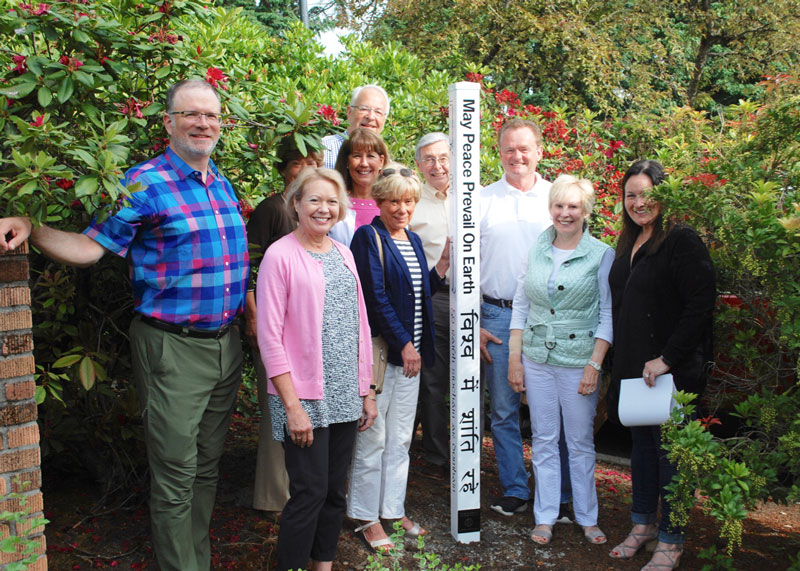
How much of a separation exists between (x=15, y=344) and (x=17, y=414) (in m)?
0.28

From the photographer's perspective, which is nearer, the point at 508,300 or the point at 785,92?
the point at 785,92

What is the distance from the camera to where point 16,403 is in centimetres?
295

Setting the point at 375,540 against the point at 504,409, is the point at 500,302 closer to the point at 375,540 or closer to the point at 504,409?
the point at 504,409

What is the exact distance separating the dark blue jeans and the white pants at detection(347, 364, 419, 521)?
4.02 feet

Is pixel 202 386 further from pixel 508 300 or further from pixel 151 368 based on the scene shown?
pixel 508 300

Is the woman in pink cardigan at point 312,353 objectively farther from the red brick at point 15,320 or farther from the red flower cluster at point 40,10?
the red flower cluster at point 40,10

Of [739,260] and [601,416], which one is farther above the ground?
[739,260]

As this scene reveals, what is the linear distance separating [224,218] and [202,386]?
0.76 metres

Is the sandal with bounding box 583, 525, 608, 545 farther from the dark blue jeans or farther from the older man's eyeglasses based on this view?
the older man's eyeglasses

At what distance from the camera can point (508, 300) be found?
4.50m

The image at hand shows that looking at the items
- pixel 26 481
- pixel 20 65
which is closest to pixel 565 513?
pixel 26 481

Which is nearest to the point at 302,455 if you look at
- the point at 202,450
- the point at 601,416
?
the point at 202,450

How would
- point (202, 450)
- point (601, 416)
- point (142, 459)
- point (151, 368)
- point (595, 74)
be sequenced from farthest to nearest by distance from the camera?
point (595, 74)
point (601, 416)
point (142, 459)
point (202, 450)
point (151, 368)

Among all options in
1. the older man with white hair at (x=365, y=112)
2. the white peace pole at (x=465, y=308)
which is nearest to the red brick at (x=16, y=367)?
the white peace pole at (x=465, y=308)
